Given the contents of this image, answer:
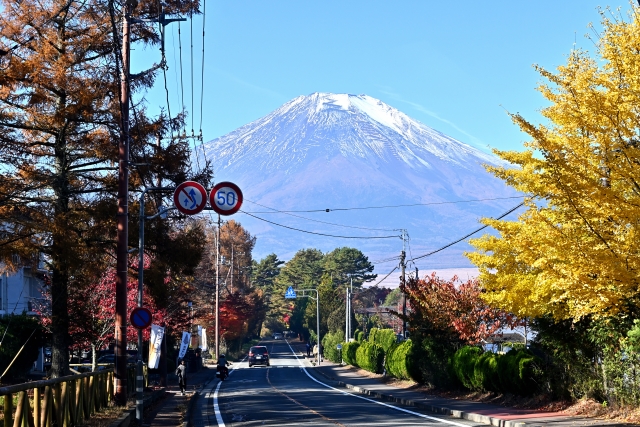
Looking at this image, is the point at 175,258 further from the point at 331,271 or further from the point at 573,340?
the point at 331,271

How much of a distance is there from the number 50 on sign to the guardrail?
185 inches

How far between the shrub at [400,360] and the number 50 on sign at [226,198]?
21530mm

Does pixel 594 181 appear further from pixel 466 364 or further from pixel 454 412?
pixel 466 364

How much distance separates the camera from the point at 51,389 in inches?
540

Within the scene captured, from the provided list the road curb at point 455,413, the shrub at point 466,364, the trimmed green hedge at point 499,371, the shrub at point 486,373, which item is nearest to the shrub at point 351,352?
the road curb at point 455,413

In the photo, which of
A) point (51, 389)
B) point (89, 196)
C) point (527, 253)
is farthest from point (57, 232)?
point (527, 253)

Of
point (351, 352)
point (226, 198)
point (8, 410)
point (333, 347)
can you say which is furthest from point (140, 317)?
point (333, 347)

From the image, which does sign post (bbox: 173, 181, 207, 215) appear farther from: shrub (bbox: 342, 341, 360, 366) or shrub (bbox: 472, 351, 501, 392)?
shrub (bbox: 342, 341, 360, 366)

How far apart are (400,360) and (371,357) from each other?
48.8 ft

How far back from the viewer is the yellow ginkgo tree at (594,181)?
16344 millimetres

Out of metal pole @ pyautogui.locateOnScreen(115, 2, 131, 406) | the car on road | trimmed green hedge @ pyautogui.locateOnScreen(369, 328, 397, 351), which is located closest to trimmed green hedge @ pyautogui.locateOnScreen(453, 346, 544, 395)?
metal pole @ pyautogui.locateOnScreen(115, 2, 131, 406)

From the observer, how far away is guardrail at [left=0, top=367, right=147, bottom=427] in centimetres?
1163

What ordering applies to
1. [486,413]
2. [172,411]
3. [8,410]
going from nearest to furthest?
1. [8,410]
2. [486,413]
3. [172,411]

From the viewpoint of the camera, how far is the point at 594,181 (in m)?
16.5
